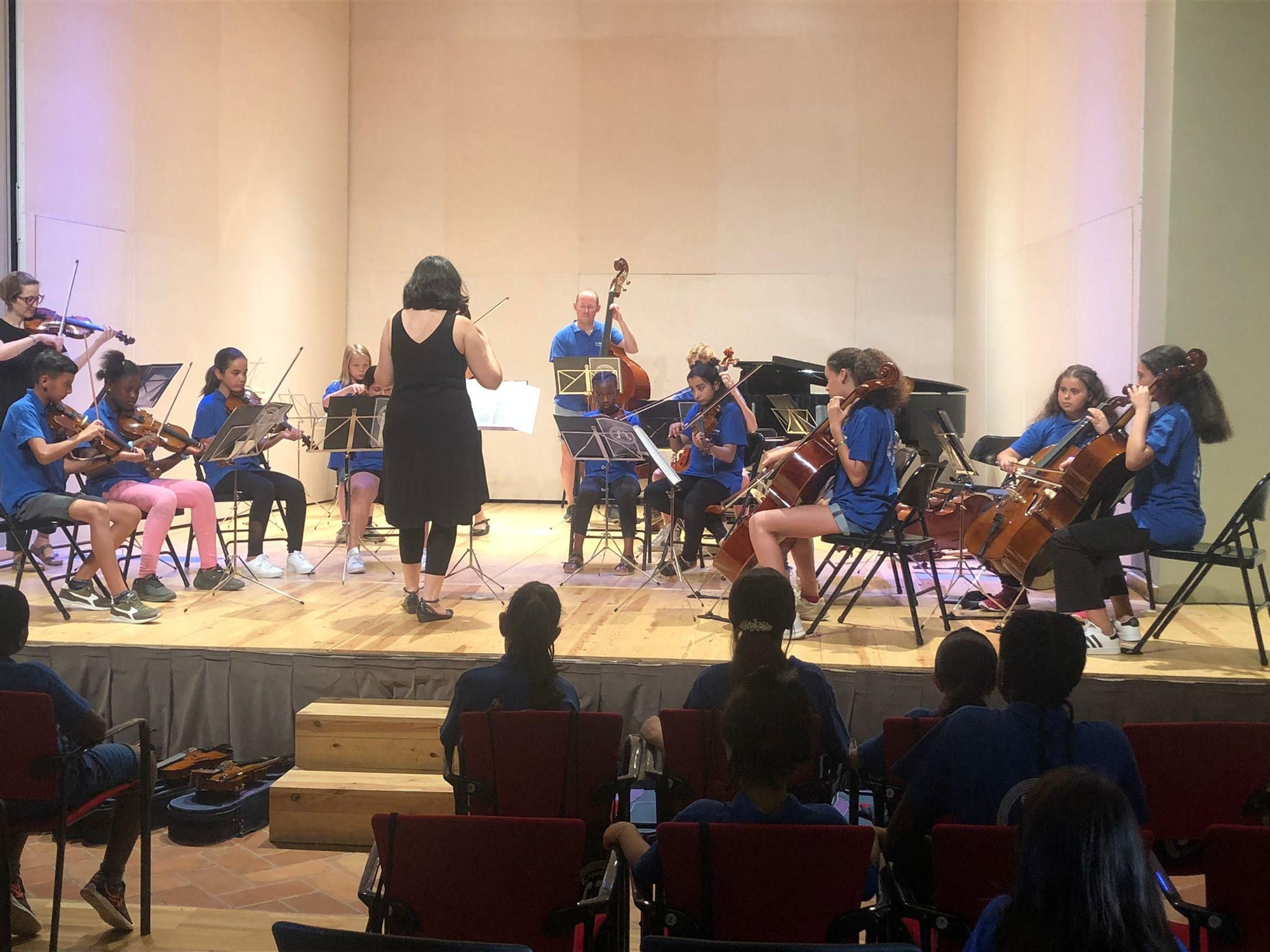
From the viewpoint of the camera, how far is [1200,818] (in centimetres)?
252

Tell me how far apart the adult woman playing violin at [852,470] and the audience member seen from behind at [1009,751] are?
2277 mm

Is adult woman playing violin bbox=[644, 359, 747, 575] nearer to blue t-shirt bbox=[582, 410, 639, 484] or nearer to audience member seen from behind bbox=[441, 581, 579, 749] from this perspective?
blue t-shirt bbox=[582, 410, 639, 484]

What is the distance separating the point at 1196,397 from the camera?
170 inches

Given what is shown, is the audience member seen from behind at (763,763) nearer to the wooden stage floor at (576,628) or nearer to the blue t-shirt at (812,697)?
the blue t-shirt at (812,697)

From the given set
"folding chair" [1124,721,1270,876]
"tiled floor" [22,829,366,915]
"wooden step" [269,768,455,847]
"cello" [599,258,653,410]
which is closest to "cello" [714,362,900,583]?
"wooden step" [269,768,455,847]

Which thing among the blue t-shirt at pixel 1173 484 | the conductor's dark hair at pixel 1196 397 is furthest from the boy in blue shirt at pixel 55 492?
the conductor's dark hair at pixel 1196 397

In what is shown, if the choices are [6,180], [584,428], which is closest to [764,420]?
[584,428]

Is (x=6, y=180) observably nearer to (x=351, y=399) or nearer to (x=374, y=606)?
(x=351, y=399)

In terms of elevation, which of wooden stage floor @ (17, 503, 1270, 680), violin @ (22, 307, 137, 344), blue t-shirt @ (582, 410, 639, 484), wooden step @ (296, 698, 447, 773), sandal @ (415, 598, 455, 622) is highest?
violin @ (22, 307, 137, 344)

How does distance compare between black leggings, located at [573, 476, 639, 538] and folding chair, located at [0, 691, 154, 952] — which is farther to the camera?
black leggings, located at [573, 476, 639, 538]

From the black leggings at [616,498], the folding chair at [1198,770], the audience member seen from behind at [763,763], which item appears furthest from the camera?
the black leggings at [616,498]

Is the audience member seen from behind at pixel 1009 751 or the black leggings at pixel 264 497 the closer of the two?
the audience member seen from behind at pixel 1009 751

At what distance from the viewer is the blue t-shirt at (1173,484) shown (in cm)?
425

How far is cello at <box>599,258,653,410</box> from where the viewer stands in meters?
6.75
